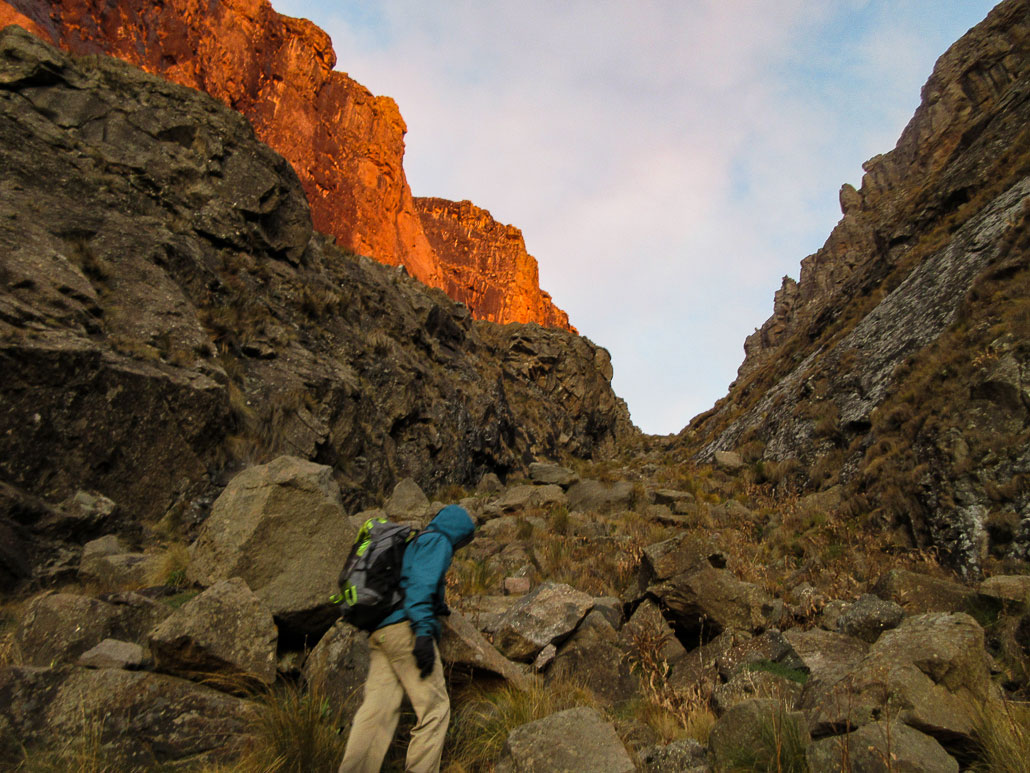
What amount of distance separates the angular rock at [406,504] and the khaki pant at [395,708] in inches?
346

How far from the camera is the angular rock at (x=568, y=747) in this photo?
336 cm

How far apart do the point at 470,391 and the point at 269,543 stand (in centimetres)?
1986

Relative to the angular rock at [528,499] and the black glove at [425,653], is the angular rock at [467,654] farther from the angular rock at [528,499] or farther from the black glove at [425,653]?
the angular rock at [528,499]

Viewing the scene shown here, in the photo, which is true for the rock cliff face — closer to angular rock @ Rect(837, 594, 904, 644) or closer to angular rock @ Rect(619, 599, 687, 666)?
angular rock @ Rect(619, 599, 687, 666)

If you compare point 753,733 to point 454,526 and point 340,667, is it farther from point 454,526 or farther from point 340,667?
point 340,667

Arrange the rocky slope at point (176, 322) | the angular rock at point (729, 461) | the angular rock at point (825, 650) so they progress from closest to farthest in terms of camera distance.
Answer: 1. the angular rock at point (825, 650)
2. the rocky slope at point (176, 322)
3. the angular rock at point (729, 461)

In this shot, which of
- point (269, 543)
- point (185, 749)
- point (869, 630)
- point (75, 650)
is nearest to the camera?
point (185, 749)

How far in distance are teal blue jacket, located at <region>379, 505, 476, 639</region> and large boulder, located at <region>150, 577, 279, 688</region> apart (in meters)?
1.04

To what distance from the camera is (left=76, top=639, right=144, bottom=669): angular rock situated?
379cm

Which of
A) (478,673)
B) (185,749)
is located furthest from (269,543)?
(478,673)

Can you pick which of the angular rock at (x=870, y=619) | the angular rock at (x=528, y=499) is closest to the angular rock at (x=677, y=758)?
the angular rock at (x=870, y=619)

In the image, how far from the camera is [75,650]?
4.05 metres

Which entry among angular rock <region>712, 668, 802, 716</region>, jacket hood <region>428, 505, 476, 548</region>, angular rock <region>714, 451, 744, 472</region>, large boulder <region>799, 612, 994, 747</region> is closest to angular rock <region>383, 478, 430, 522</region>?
jacket hood <region>428, 505, 476, 548</region>

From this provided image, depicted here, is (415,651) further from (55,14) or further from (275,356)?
(55,14)
